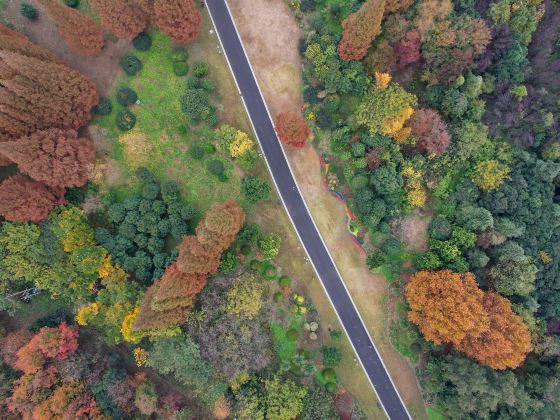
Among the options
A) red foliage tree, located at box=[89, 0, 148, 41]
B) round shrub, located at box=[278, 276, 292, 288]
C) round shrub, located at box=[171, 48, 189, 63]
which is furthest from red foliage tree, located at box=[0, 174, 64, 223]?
round shrub, located at box=[278, 276, 292, 288]

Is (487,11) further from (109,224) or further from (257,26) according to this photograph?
(109,224)

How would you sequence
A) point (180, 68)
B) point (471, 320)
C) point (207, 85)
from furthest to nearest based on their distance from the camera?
point (180, 68), point (207, 85), point (471, 320)

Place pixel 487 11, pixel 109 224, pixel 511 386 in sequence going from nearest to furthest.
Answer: pixel 511 386 → pixel 487 11 → pixel 109 224

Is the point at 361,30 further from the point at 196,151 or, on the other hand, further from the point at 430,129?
the point at 196,151

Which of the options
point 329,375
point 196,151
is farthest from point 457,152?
point 196,151

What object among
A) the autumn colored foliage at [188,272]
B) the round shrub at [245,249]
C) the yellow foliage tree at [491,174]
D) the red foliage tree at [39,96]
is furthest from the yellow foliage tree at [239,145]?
the yellow foliage tree at [491,174]

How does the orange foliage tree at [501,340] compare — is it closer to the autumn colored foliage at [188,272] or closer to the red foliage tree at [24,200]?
the autumn colored foliage at [188,272]

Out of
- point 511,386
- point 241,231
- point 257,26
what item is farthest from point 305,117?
point 511,386
